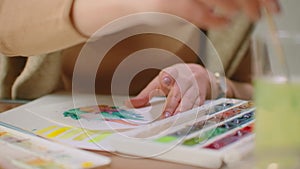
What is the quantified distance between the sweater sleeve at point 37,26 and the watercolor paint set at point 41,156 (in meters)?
0.17

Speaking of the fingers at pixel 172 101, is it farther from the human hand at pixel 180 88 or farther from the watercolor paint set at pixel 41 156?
the watercolor paint set at pixel 41 156

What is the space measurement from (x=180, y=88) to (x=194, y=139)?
17cm

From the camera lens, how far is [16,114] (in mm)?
655

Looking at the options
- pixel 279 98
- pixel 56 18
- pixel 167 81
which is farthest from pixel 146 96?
pixel 279 98

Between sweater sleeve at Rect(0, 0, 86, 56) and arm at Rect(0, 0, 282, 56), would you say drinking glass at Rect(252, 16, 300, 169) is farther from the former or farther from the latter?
sweater sleeve at Rect(0, 0, 86, 56)

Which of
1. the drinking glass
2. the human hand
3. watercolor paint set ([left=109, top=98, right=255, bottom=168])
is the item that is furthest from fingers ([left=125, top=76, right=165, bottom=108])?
the drinking glass

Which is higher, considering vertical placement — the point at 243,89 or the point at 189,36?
the point at 189,36

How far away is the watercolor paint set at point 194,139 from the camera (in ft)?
1.55

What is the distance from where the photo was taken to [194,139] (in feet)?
1.65

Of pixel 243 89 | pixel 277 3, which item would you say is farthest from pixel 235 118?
pixel 243 89

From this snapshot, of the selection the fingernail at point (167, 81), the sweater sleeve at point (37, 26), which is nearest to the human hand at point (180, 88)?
the fingernail at point (167, 81)

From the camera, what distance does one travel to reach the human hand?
64 centimetres

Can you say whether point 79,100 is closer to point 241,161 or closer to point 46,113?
point 46,113

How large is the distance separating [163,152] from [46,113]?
0.23 m
